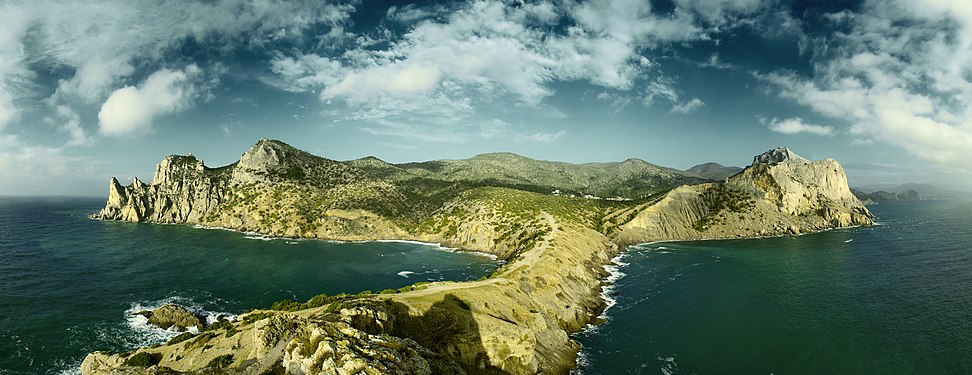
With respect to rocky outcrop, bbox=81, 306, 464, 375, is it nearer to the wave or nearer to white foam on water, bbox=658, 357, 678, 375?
the wave

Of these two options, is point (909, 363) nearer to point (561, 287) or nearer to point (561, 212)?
point (561, 287)

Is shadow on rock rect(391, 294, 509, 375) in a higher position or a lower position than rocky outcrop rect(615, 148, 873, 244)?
lower

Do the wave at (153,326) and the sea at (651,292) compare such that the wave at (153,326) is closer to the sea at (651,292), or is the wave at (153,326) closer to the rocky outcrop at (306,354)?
the sea at (651,292)

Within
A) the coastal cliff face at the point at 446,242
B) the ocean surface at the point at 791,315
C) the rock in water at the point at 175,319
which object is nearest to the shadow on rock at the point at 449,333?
the coastal cliff face at the point at 446,242

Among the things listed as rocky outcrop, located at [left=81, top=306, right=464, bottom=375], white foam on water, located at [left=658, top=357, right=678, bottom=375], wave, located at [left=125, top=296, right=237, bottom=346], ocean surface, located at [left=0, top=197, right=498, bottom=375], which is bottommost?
white foam on water, located at [left=658, top=357, right=678, bottom=375]

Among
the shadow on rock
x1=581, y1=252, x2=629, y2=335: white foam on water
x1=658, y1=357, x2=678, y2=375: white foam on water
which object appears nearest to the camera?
the shadow on rock

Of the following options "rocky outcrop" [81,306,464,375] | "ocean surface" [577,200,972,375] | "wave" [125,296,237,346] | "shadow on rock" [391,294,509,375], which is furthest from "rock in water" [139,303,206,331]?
"ocean surface" [577,200,972,375]
